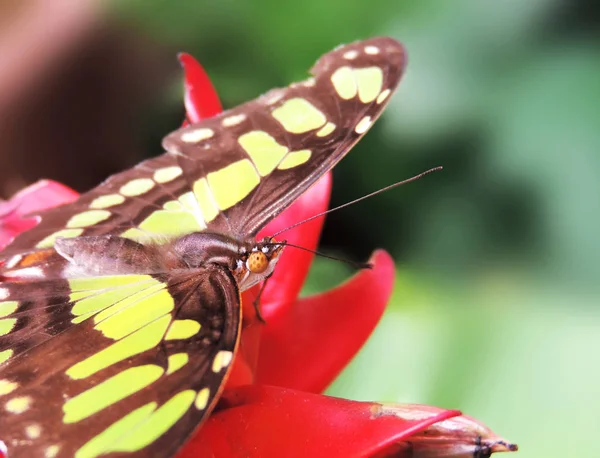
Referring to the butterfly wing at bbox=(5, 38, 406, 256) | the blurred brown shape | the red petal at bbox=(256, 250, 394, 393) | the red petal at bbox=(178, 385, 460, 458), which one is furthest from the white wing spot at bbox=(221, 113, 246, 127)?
the blurred brown shape

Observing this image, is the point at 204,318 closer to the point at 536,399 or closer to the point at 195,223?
the point at 195,223

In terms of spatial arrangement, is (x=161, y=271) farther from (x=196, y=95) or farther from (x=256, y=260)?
(x=196, y=95)

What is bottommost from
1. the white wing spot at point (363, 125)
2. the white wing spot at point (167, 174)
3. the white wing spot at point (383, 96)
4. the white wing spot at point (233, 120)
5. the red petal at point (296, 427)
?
the red petal at point (296, 427)

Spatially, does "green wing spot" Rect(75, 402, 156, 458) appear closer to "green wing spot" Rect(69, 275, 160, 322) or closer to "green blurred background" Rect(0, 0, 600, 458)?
"green wing spot" Rect(69, 275, 160, 322)

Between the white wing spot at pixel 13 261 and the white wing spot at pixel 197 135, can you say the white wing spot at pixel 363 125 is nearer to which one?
the white wing spot at pixel 197 135

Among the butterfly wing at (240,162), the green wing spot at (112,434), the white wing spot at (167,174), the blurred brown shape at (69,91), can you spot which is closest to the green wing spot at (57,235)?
the butterfly wing at (240,162)

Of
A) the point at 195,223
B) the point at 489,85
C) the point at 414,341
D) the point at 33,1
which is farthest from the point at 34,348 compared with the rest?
the point at 33,1
